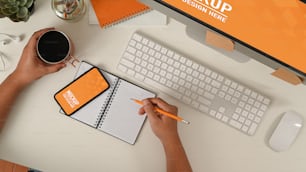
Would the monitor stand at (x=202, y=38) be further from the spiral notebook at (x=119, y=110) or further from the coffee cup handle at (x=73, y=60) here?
the coffee cup handle at (x=73, y=60)

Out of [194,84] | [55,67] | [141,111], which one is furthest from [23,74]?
[194,84]

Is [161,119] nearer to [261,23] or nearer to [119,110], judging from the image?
[119,110]

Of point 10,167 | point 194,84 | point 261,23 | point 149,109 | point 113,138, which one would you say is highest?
point 261,23

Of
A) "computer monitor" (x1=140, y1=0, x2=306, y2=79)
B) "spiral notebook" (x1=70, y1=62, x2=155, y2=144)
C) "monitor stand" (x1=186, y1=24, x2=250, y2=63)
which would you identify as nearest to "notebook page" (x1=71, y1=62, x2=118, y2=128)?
"spiral notebook" (x1=70, y1=62, x2=155, y2=144)

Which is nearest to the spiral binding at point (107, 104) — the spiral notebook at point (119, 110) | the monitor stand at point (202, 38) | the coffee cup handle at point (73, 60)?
the spiral notebook at point (119, 110)

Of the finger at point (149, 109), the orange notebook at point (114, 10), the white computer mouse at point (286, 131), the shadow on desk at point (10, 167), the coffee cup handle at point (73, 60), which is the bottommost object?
the shadow on desk at point (10, 167)

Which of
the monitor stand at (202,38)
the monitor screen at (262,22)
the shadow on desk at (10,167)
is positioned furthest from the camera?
the shadow on desk at (10,167)

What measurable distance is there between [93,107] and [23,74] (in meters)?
0.18

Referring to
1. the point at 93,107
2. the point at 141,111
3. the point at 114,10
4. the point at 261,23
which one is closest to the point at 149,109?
the point at 141,111

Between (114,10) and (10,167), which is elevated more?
(114,10)

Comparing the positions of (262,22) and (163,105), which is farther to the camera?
(163,105)

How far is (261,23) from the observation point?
26.2 inches

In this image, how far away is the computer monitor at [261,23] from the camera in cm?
65

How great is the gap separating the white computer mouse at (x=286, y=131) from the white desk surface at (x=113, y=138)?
0.06 feet
